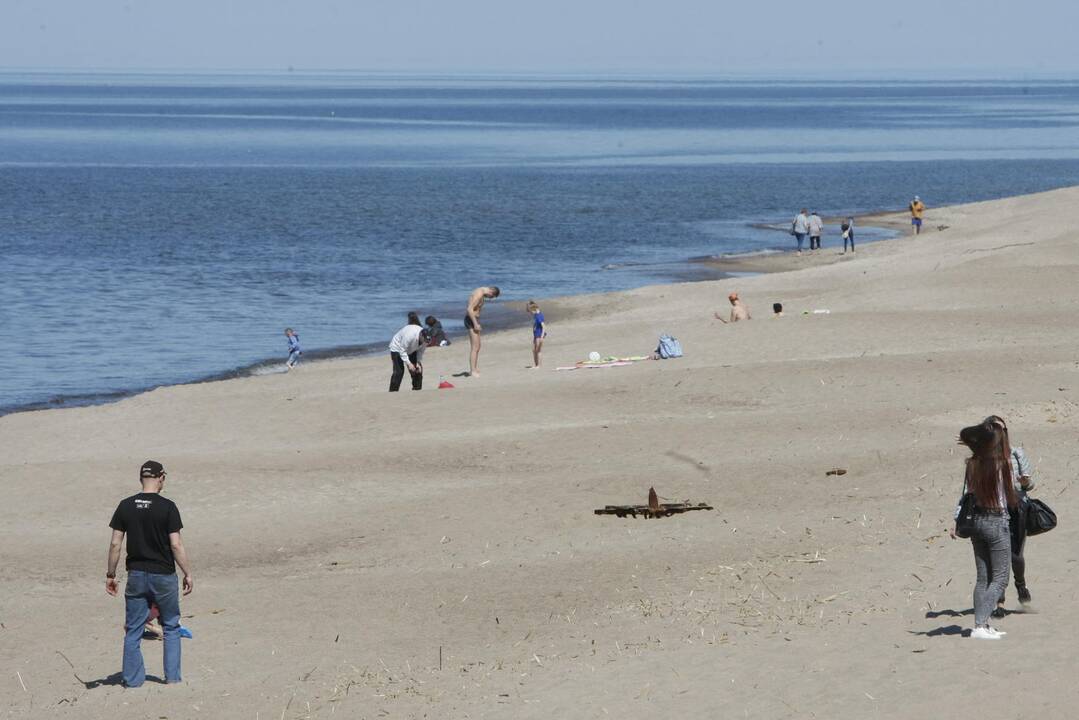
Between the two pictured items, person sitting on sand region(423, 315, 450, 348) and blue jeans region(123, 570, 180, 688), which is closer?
Answer: blue jeans region(123, 570, 180, 688)

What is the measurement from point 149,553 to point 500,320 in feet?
90.1

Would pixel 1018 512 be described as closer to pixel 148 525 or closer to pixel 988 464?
pixel 988 464

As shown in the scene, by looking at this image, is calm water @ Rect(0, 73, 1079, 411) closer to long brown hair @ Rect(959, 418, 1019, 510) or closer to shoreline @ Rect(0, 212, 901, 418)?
shoreline @ Rect(0, 212, 901, 418)

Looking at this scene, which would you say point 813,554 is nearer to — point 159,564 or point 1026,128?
point 159,564

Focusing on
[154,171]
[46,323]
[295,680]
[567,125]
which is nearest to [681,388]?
[295,680]

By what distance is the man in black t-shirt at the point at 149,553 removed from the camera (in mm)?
10812

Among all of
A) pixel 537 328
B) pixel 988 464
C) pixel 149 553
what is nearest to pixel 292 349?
pixel 537 328

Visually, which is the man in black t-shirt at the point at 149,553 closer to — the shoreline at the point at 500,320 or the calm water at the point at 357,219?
the shoreline at the point at 500,320

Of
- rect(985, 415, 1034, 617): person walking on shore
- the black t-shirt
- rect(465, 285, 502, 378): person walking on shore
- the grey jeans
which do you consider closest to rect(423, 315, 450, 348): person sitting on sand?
rect(465, 285, 502, 378): person walking on shore

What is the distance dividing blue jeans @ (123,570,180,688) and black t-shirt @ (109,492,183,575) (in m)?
0.14

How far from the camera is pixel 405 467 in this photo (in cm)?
1920

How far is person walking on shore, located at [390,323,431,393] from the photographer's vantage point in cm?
2375

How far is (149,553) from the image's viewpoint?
10.9 m

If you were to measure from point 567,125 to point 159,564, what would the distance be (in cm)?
16059
